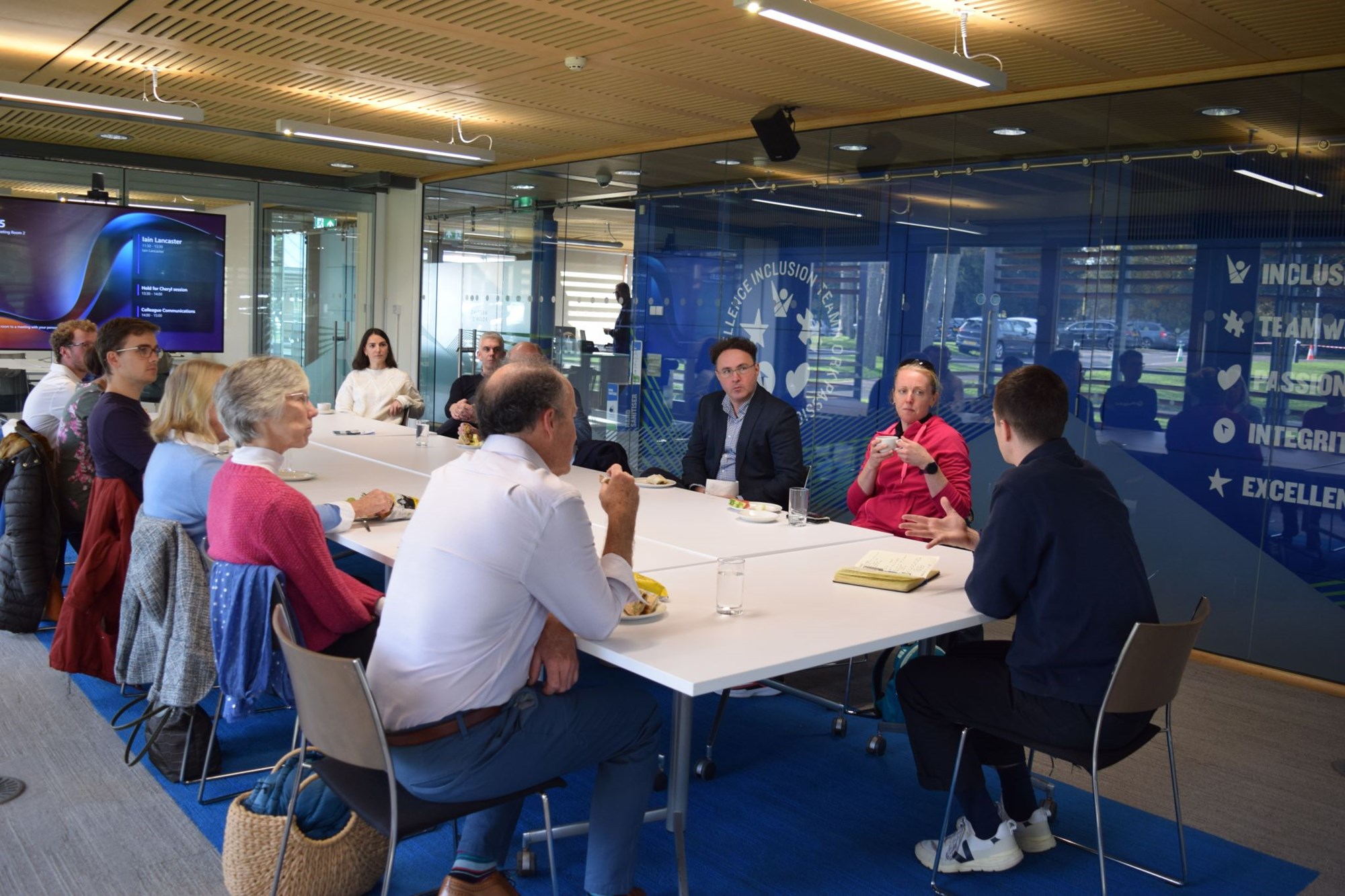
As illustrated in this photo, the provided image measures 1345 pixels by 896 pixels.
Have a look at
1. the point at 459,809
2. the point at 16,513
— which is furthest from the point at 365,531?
the point at 16,513

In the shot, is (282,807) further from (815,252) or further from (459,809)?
(815,252)

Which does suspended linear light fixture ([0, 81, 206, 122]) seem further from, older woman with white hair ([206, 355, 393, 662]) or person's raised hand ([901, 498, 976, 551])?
person's raised hand ([901, 498, 976, 551])

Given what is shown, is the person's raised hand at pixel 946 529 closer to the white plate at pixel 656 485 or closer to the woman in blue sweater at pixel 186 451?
the white plate at pixel 656 485

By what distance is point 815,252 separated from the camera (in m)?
7.60

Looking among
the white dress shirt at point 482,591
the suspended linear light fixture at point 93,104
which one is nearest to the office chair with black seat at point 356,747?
the white dress shirt at point 482,591

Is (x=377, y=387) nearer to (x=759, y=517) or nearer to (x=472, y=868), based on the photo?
(x=759, y=517)

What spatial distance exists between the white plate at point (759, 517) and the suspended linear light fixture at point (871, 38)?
71.2 inches

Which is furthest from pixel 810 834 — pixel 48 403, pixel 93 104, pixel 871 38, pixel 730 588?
pixel 93 104

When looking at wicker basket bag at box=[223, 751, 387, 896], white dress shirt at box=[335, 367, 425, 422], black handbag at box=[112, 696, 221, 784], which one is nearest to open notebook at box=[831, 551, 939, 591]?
wicker basket bag at box=[223, 751, 387, 896]

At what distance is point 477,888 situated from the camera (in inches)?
105

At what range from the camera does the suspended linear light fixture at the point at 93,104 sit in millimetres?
6453

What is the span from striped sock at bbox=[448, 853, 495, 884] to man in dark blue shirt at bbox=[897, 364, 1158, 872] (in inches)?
47.9

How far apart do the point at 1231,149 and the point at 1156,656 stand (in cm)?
370

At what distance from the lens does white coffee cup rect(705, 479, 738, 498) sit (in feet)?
15.8
